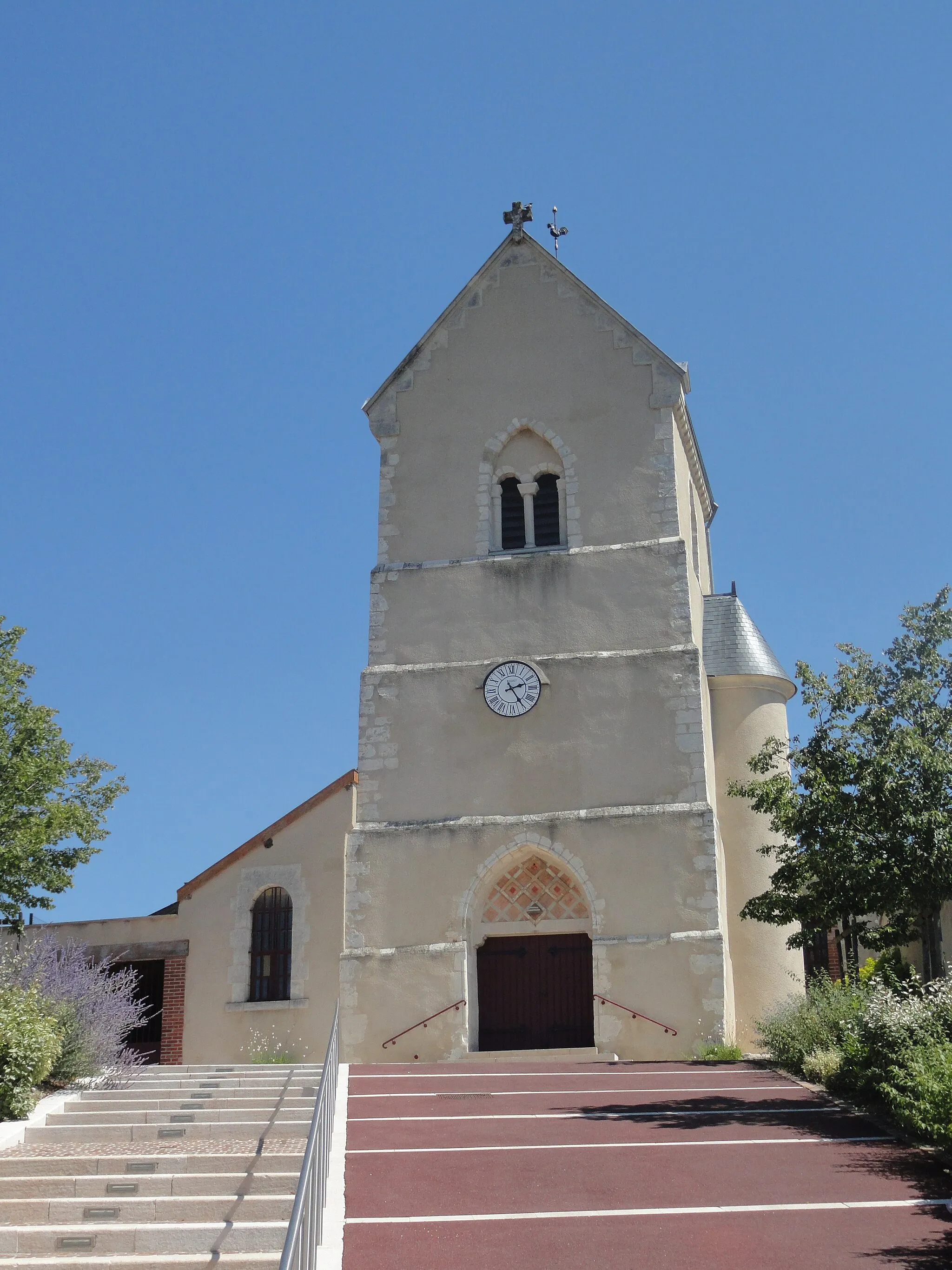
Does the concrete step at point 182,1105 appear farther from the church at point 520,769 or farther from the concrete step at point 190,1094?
the church at point 520,769

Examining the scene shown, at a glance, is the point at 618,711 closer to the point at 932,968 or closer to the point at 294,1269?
the point at 932,968

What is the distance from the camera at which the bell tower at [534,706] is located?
61.2 ft

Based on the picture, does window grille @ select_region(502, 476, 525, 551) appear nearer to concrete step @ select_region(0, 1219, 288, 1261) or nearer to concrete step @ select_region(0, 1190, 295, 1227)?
concrete step @ select_region(0, 1190, 295, 1227)

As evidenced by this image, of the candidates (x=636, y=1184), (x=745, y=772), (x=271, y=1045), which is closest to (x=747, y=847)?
(x=745, y=772)

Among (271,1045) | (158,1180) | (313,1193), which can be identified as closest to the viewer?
(313,1193)

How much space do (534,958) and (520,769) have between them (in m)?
2.85

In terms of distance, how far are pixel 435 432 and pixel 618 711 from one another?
607 centimetres

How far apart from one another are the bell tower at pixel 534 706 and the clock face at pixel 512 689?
0.04 meters

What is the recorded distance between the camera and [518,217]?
22969 millimetres

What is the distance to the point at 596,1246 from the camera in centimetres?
789

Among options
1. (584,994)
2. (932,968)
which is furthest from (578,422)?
(932,968)

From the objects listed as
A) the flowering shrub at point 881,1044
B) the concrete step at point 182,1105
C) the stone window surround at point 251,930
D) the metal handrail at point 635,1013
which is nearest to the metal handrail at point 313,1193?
the concrete step at point 182,1105

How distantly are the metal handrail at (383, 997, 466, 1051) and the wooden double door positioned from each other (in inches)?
27.6

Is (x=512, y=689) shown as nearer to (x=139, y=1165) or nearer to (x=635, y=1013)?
(x=635, y=1013)
